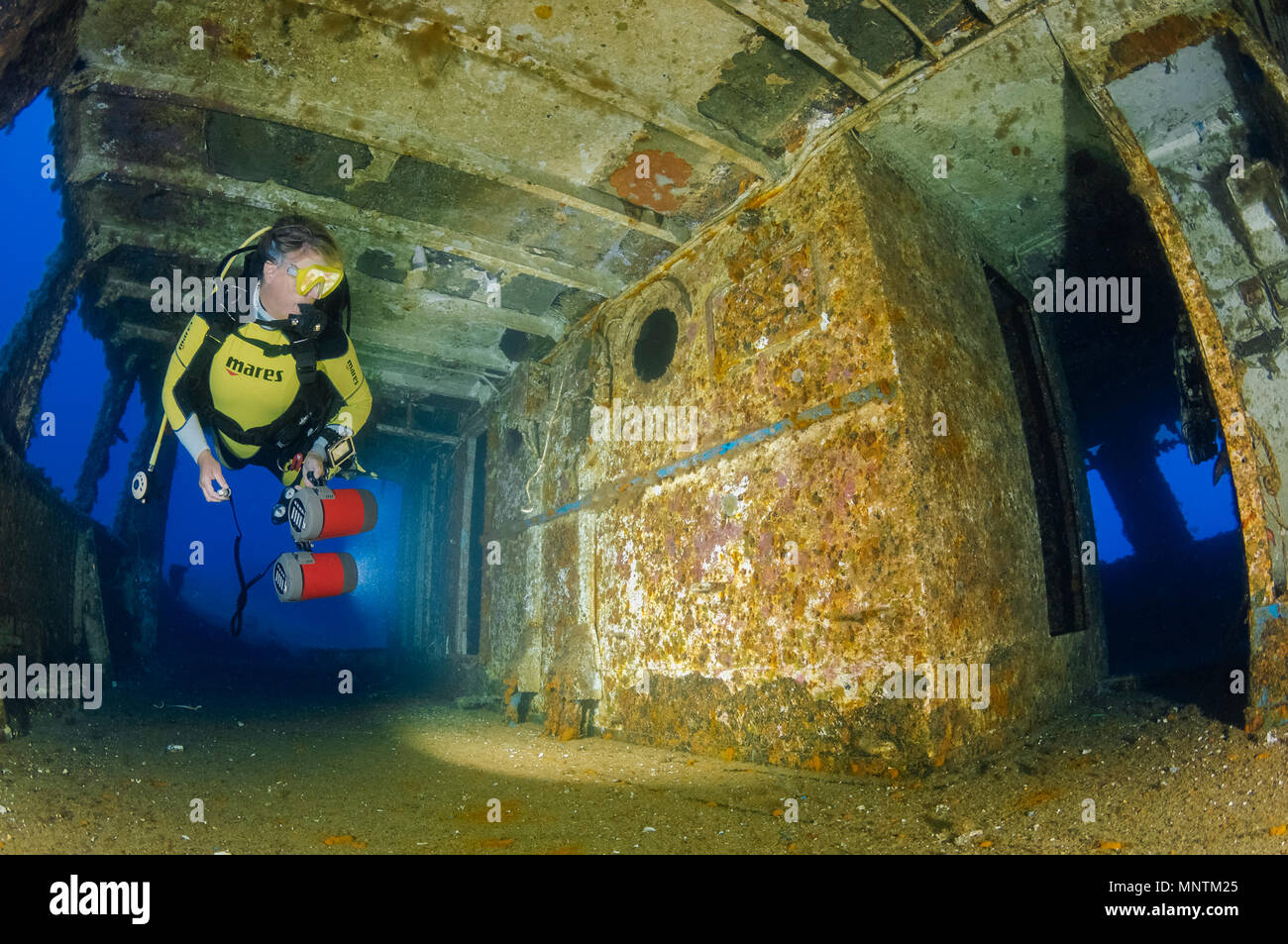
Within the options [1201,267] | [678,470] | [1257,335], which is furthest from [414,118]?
[1257,335]

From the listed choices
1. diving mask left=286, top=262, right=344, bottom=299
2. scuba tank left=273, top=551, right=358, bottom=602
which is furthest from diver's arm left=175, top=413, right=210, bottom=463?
diving mask left=286, top=262, right=344, bottom=299

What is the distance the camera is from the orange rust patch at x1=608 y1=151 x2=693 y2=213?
340 centimetres

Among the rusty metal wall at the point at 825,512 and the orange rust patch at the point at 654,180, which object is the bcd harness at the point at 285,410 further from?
the orange rust patch at the point at 654,180

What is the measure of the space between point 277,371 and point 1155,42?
4.95 m

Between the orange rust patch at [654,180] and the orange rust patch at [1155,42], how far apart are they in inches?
78.3

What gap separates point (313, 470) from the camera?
4121 mm

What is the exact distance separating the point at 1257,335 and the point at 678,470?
262 cm

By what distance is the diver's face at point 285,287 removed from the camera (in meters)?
3.47

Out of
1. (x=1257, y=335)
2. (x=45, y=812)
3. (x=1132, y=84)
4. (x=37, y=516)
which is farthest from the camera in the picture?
(x=37, y=516)

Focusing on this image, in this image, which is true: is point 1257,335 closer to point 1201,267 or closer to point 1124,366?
point 1201,267

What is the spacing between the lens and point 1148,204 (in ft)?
8.27

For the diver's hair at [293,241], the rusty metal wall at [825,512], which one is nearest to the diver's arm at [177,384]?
the diver's hair at [293,241]

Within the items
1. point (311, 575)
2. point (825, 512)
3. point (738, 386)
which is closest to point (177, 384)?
point (311, 575)

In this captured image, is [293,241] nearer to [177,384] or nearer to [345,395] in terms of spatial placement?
[345,395]
